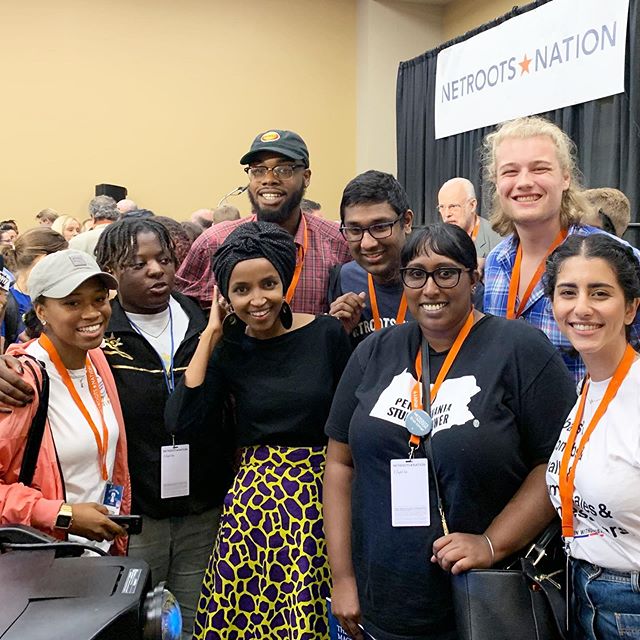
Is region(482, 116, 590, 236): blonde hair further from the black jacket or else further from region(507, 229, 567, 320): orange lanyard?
the black jacket

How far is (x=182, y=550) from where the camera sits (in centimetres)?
231

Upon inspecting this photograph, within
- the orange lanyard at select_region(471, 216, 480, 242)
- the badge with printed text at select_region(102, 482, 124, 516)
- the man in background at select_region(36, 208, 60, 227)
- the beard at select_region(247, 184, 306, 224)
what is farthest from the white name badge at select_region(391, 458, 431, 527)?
the man in background at select_region(36, 208, 60, 227)

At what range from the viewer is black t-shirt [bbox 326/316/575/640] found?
1609 mm

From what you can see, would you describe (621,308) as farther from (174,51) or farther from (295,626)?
(174,51)

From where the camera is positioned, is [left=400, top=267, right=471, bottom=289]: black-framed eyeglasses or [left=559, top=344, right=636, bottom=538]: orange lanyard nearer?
A: [left=559, top=344, right=636, bottom=538]: orange lanyard

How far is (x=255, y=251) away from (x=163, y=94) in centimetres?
679

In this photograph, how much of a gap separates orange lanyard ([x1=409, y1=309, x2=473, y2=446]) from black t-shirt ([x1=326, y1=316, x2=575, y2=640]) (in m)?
0.01

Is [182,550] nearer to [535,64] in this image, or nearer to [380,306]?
[380,306]

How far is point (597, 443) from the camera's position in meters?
1.48

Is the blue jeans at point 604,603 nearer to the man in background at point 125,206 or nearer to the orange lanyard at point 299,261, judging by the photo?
the orange lanyard at point 299,261

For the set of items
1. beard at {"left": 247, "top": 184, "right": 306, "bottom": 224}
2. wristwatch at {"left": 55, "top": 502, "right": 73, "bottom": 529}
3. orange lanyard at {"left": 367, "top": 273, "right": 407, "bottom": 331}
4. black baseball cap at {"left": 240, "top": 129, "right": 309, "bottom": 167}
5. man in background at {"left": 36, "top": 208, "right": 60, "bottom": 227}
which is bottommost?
wristwatch at {"left": 55, "top": 502, "right": 73, "bottom": 529}

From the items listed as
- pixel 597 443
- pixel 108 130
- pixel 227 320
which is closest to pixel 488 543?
pixel 597 443

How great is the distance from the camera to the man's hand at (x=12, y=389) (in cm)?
174

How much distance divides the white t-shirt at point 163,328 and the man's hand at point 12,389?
1.78 ft
